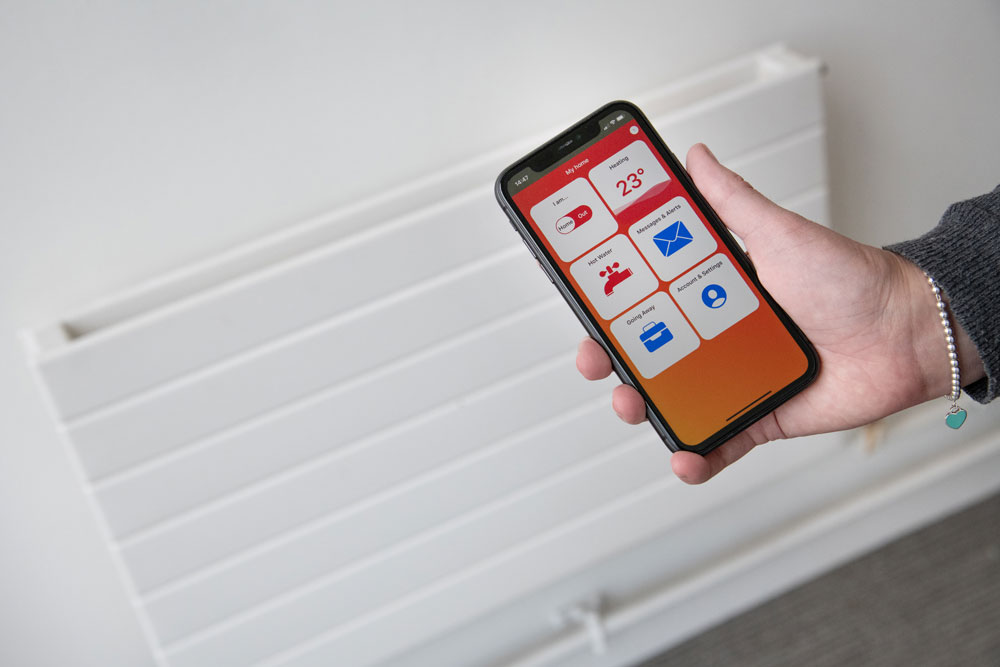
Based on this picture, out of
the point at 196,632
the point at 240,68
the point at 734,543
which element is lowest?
the point at 734,543

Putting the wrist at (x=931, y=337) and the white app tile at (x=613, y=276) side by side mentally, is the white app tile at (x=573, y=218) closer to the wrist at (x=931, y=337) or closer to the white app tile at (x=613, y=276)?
the white app tile at (x=613, y=276)

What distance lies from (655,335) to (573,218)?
0.12 meters

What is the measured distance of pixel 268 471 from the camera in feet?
2.89

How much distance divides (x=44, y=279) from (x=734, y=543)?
95 cm

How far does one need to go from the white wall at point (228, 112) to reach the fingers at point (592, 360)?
1.04 feet

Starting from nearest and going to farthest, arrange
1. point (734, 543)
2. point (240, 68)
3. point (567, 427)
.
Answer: point (240, 68) < point (567, 427) < point (734, 543)

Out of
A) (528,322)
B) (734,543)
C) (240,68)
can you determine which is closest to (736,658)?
(734,543)

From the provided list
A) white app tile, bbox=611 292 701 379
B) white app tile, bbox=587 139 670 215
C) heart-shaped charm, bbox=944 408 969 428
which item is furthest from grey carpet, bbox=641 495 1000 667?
white app tile, bbox=587 139 670 215

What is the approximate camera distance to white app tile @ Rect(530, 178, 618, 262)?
0.70 m

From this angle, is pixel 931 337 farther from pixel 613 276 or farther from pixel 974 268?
pixel 613 276

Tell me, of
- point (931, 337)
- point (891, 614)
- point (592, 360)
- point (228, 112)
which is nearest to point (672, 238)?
point (592, 360)

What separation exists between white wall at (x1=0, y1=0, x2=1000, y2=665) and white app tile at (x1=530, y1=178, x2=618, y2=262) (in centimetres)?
24

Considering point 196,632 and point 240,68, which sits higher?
point 240,68

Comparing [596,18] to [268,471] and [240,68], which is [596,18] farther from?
[268,471]
